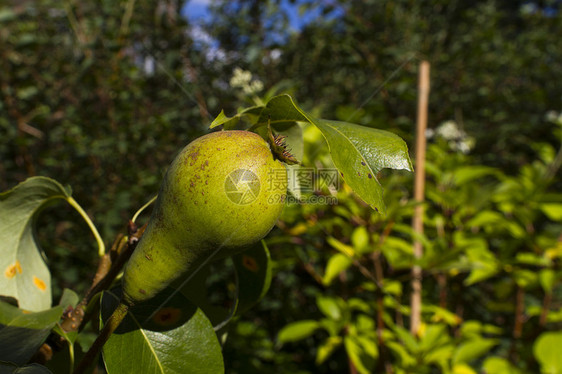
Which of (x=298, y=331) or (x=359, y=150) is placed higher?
(x=359, y=150)

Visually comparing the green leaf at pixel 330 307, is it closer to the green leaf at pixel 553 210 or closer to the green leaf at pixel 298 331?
the green leaf at pixel 298 331

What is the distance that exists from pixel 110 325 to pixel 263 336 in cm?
168

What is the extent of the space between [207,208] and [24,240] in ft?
1.03

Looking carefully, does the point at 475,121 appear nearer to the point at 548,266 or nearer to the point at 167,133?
the point at 548,266

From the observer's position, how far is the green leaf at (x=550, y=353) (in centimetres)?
93

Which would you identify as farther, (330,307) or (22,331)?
(330,307)

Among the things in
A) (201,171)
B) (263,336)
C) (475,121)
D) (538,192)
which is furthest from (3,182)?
(475,121)

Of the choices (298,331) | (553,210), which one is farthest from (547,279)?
(298,331)

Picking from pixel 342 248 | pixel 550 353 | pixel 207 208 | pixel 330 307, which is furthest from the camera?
pixel 330 307

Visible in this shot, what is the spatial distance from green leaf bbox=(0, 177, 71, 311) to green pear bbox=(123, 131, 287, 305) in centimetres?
19

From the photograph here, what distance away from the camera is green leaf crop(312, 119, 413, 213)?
32 cm

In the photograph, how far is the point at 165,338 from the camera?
1.28ft

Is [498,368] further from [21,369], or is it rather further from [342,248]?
[21,369]

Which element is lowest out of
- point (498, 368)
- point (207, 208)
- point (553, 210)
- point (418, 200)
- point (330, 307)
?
point (498, 368)
